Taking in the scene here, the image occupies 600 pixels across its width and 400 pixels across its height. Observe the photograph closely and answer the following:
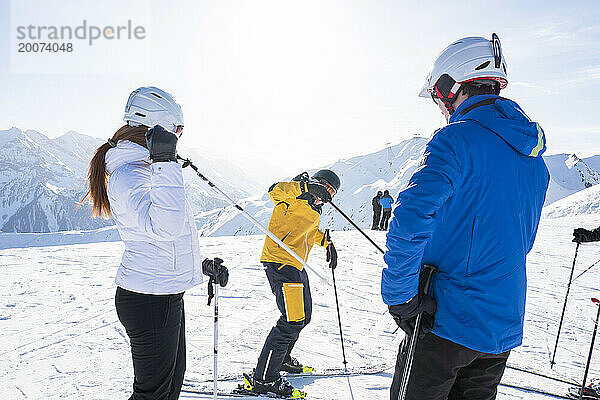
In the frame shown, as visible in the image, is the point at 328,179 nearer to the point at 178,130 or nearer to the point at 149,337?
the point at 178,130

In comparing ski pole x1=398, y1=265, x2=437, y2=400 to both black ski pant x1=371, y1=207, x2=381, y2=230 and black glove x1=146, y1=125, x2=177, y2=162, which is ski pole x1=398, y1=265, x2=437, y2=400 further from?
black ski pant x1=371, y1=207, x2=381, y2=230

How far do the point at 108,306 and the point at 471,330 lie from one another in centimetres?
642

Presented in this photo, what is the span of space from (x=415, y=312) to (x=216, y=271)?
1715mm

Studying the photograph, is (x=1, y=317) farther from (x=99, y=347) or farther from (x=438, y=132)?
(x=438, y=132)

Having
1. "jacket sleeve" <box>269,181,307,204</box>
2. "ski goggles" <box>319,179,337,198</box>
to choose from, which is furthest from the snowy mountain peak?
"jacket sleeve" <box>269,181,307,204</box>

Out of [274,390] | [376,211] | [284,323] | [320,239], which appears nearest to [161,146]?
[284,323]

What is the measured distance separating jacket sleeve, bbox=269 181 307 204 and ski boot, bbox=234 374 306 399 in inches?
68.9

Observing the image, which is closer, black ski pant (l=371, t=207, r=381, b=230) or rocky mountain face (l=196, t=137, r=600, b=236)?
black ski pant (l=371, t=207, r=381, b=230)

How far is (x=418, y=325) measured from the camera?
5.99ft

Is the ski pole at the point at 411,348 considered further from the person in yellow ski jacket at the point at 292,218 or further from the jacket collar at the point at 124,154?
the person in yellow ski jacket at the point at 292,218

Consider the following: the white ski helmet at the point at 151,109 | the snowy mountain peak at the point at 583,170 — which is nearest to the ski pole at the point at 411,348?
the white ski helmet at the point at 151,109

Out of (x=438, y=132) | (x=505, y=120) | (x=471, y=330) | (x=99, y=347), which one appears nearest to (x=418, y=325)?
(x=471, y=330)

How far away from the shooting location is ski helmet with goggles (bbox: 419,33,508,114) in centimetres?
196

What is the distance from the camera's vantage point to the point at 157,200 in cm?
218
